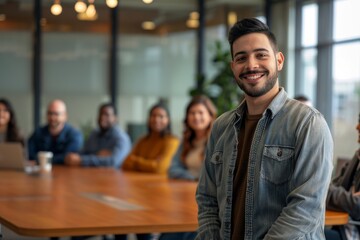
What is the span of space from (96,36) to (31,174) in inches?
203

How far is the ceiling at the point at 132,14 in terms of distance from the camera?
36.6ft

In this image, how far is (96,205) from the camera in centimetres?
447

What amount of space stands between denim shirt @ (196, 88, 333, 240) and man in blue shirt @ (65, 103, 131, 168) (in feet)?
15.9

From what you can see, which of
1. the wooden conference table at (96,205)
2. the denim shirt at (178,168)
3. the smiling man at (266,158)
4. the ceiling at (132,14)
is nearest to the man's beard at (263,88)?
the smiling man at (266,158)

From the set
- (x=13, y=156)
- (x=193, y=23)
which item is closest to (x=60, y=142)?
(x=13, y=156)

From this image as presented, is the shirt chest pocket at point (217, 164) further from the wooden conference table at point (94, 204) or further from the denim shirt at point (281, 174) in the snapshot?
the wooden conference table at point (94, 204)

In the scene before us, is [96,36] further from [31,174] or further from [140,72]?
[31,174]

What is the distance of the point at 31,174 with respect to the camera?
22.2ft

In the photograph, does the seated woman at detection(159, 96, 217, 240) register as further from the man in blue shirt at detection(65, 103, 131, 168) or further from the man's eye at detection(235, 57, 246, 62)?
the man's eye at detection(235, 57, 246, 62)

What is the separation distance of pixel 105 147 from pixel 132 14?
4.23 metres

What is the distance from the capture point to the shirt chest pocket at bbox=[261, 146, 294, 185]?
103 inches

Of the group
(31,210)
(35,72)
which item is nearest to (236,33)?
(31,210)

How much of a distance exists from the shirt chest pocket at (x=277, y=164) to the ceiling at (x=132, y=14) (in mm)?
8945

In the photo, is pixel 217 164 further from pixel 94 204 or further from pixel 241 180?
pixel 94 204
